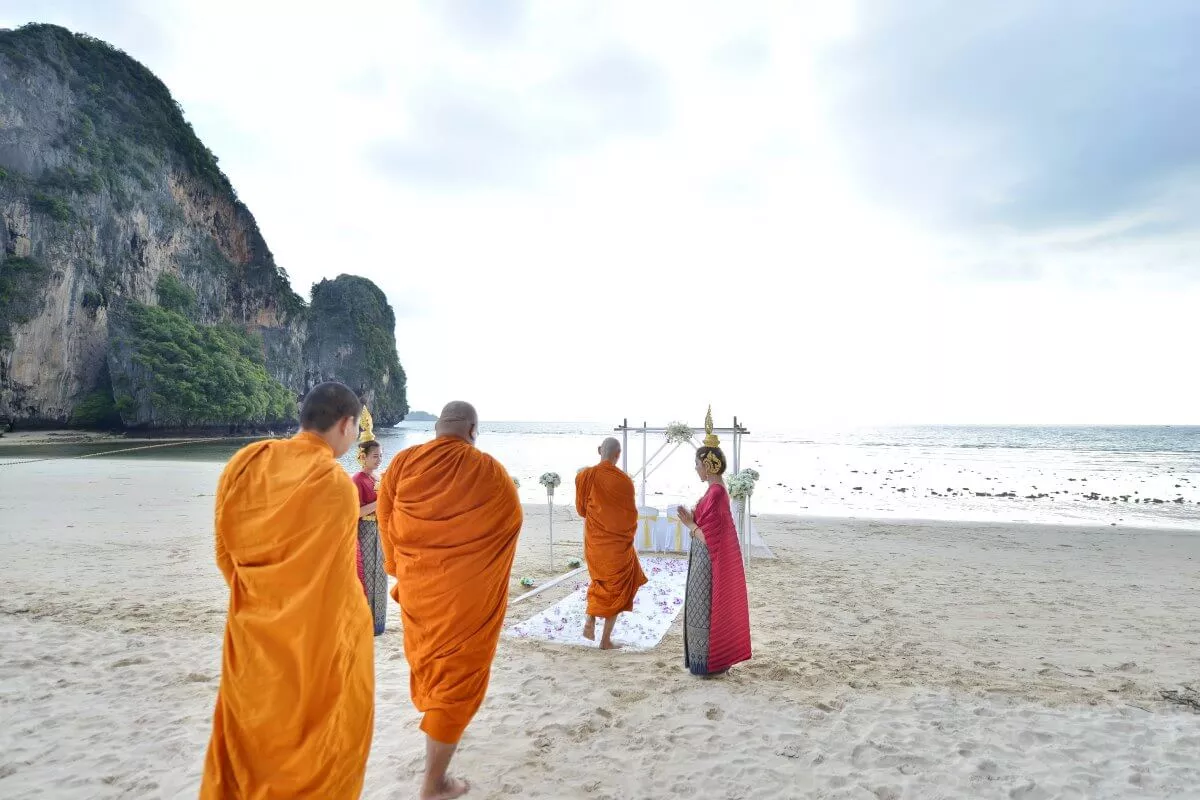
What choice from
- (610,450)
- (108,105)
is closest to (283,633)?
(610,450)

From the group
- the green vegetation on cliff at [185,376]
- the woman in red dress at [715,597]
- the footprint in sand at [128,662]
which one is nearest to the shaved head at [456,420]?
the woman in red dress at [715,597]

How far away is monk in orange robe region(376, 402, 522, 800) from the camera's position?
3.13 meters

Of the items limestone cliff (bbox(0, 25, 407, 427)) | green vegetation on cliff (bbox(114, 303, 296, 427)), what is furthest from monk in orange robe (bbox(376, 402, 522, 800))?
green vegetation on cliff (bbox(114, 303, 296, 427))

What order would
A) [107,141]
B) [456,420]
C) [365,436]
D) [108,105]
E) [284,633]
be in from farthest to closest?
[108,105], [107,141], [365,436], [456,420], [284,633]

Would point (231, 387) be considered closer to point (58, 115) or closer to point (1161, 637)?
point (58, 115)

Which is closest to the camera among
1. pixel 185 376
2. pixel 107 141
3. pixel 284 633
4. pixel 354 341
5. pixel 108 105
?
Answer: pixel 284 633

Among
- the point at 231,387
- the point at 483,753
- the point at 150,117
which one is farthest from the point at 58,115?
the point at 483,753

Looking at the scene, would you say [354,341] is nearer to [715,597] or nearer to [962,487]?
[962,487]

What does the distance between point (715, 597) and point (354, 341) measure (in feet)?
308

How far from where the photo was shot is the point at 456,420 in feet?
11.8

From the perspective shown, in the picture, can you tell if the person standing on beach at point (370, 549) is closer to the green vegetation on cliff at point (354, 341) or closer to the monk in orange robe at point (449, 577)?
the monk in orange robe at point (449, 577)

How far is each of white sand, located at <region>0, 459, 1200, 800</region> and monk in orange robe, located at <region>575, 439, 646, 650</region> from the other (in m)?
0.45

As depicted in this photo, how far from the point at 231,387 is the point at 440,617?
55.6m

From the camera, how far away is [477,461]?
11.3ft
